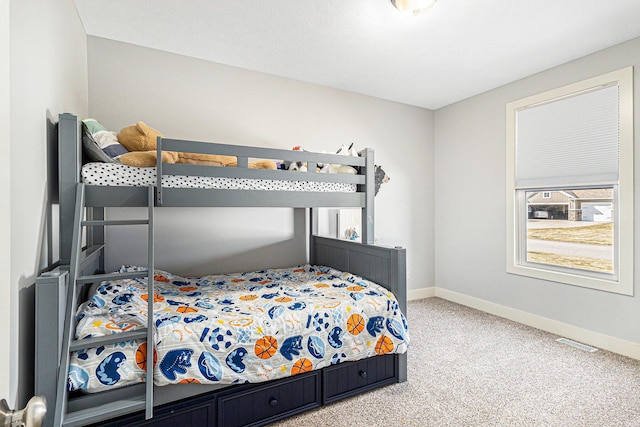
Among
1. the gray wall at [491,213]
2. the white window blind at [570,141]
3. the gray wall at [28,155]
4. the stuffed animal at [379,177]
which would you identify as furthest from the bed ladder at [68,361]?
the white window blind at [570,141]

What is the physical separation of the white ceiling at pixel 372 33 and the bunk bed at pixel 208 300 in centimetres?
95

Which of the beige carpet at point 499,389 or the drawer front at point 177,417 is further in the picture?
the beige carpet at point 499,389

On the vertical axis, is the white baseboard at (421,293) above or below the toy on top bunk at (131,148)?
below

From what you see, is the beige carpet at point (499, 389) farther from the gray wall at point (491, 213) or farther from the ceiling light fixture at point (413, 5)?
the ceiling light fixture at point (413, 5)

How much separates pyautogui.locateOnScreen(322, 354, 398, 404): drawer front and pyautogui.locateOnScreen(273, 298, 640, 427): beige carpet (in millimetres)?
50

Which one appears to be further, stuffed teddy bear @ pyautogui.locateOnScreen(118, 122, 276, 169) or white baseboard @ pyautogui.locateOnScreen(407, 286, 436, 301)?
white baseboard @ pyautogui.locateOnScreen(407, 286, 436, 301)

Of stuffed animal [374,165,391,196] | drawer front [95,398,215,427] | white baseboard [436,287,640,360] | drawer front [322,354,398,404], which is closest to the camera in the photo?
drawer front [95,398,215,427]

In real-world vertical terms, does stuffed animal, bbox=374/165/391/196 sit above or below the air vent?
above

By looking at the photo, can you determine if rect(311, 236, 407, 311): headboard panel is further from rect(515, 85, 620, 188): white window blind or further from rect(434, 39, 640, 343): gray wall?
rect(515, 85, 620, 188): white window blind

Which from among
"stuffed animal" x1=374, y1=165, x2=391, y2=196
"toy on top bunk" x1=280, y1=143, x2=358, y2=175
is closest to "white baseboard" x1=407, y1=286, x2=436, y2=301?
"stuffed animal" x1=374, y1=165, x2=391, y2=196

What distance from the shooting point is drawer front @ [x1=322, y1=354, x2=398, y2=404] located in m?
1.98

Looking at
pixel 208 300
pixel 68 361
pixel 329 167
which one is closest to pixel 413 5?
pixel 329 167

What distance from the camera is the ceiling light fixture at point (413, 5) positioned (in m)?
2.04

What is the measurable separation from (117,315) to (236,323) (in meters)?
0.58
